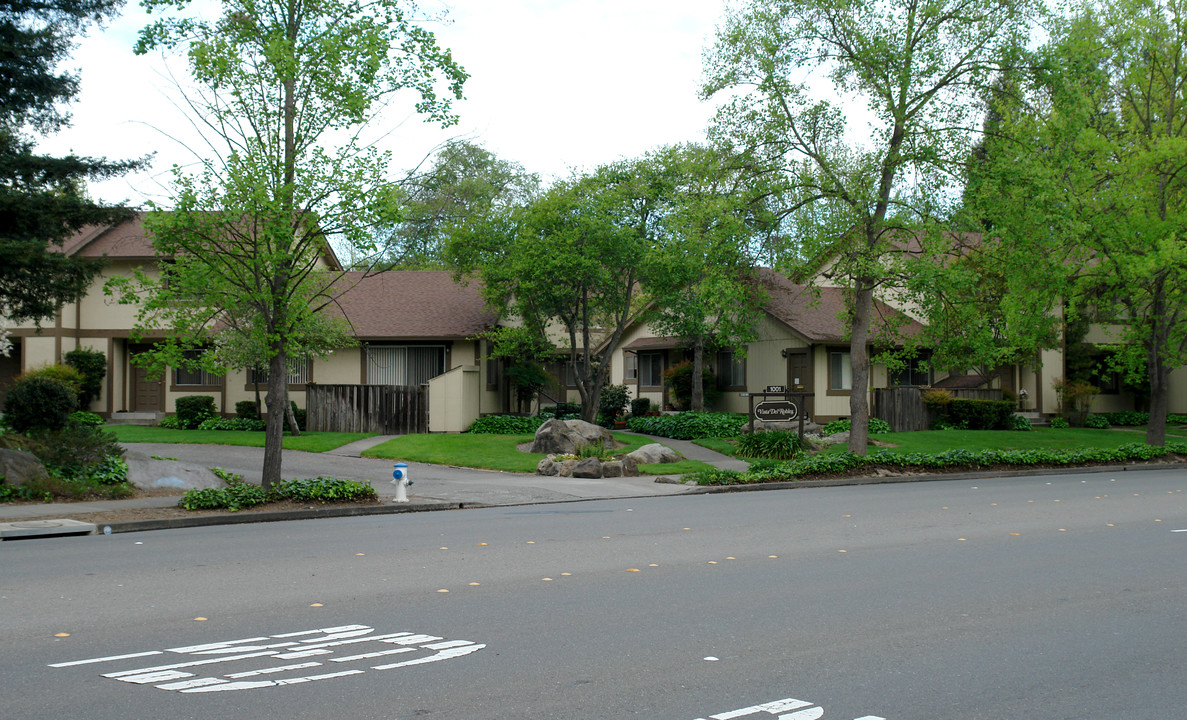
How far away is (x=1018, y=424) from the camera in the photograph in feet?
112

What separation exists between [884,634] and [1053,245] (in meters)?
18.8

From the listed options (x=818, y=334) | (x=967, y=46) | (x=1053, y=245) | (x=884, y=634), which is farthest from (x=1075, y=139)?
(x=884, y=634)

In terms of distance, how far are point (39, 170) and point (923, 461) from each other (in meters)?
18.3

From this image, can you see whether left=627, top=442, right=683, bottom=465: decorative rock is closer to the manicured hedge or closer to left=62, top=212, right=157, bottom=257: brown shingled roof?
the manicured hedge

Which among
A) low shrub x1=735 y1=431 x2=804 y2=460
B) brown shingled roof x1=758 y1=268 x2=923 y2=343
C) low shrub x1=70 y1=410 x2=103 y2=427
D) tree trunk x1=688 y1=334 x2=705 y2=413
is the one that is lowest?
low shrub x1=735 y1=431 x2=804 y2=460

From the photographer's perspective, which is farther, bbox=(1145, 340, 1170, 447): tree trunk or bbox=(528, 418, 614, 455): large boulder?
bbox=(1145, 340, 1170, 447): tree trunk

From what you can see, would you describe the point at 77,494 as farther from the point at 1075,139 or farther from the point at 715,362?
the point at 715,362

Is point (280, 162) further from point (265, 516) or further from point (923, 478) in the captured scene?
point (923, 478)

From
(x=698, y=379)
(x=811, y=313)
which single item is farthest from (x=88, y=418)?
(x=811, y=313)

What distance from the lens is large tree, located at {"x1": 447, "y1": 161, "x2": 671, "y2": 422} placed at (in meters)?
26.6

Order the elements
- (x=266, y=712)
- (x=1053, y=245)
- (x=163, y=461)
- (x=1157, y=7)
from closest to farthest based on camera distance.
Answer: (x=266, y=712), (x=163, y=461), (x=1053, y=245), (x=1157, y=7)

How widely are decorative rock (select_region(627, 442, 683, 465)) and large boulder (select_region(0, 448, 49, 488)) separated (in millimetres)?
12125

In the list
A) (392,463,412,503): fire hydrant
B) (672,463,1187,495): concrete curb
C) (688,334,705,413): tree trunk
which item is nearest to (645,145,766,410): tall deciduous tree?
(672,463,1187,495): concrete curb

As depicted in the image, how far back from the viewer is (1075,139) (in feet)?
76.2
